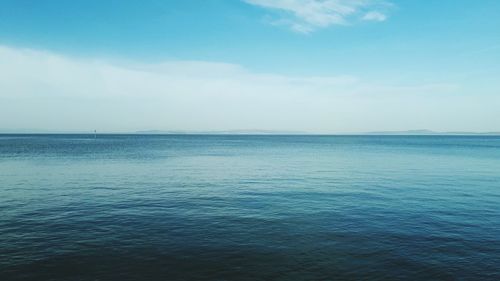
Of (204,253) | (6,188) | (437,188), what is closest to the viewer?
(204,253)

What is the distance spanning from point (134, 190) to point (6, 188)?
14.3 m

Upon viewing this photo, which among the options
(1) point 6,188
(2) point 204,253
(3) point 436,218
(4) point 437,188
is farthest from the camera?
(4) point 437,188

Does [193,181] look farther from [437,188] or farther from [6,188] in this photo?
[437,188]

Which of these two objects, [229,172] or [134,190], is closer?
[134,190]

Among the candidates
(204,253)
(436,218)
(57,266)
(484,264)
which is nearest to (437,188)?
(436,218)

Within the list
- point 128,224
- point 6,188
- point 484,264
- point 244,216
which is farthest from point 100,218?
point 484,264

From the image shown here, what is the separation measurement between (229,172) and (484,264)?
143ft

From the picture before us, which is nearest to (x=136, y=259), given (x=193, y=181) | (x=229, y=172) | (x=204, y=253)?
(x=204, y=253)

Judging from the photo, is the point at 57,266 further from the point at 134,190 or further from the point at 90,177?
the point at 90,177

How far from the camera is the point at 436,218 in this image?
27.2 metres

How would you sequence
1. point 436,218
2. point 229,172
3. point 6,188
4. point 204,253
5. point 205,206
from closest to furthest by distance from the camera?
point 204,253, point 436,218, point 205,206, point 6,188, point 229,172

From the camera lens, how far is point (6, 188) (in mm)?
39312

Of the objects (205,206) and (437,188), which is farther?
(437,188)

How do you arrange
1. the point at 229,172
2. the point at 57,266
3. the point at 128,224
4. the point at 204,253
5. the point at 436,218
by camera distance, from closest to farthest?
the point at 57,266 < the point at 204,253 < the point at 128,224 < the point at 436,218 < the point at 229,172
